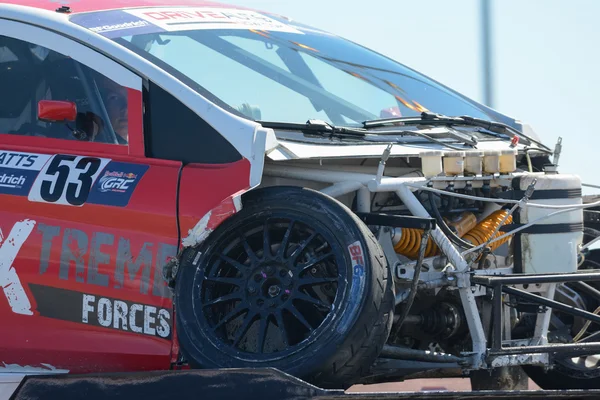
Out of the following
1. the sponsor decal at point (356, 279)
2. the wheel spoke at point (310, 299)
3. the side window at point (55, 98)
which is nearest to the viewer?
the sponsor decal at point (356, 279)

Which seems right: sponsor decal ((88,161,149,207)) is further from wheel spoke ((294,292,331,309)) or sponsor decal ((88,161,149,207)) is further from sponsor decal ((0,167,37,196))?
wheel spoke ((294,292,331,309))

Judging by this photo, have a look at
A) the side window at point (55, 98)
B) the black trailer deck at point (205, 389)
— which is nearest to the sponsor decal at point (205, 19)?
the side window at point (55, 98)

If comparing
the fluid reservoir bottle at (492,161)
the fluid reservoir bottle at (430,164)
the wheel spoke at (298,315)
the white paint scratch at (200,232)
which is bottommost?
the wheel spoke at (298,315)

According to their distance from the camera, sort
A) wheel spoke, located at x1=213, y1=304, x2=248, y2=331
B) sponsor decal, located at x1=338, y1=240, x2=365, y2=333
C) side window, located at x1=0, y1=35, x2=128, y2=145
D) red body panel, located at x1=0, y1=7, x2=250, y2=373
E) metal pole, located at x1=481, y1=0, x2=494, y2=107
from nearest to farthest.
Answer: sponsor decal, located at x1=338, y1=240, x2=365, y2=333 < wheel spoke, located at x1=213, y1=304, x2=248, y2=331 < red body panel, located at x1=0, y1=7, x2=250, y2=373 < side window, located at x1=0, y1=35, x2=128, y2=145 < metal pole, located at x1=481, y1=0, x2=494, y2=107

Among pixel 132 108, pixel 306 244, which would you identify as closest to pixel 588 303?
pixel 306 244

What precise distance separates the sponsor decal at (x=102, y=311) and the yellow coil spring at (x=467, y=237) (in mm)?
1042

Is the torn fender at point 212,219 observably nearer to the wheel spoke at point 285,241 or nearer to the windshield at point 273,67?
the wheel spoke at point 285,241

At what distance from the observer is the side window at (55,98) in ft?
15.1

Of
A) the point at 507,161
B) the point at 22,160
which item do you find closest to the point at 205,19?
the point at 22,160

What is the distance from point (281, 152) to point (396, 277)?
76 cm

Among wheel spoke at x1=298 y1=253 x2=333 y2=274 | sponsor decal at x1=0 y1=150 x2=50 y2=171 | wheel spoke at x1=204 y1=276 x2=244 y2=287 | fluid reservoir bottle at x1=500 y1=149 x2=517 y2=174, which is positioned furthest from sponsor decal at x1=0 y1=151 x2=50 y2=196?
fluid reservoir bottle at x1=500 y1=149 x2=517 y2=174

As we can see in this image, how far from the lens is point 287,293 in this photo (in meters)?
4.09

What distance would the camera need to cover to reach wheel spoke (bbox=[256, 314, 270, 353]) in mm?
4059

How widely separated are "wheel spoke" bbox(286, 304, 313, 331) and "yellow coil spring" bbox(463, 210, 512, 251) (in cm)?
106
